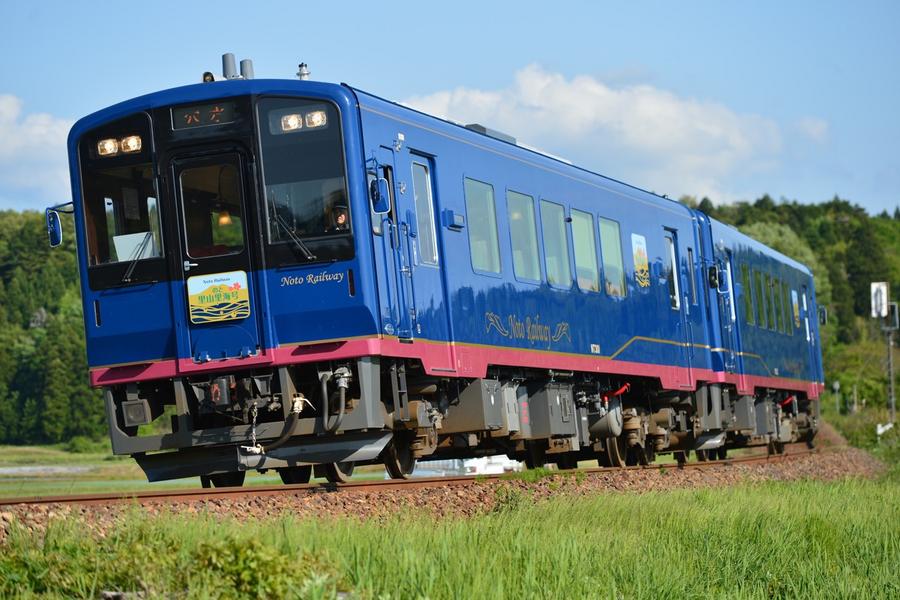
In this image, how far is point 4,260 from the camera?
89.8 meters

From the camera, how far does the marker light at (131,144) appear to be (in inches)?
492

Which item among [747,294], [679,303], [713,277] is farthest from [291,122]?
[747,294]

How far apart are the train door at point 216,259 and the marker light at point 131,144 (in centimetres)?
40

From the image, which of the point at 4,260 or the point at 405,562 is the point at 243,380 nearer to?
the point at 405,562

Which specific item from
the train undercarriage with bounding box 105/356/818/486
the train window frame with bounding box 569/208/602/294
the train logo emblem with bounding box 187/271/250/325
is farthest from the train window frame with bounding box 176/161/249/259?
the train window frame with bounding box 569/208/602/294

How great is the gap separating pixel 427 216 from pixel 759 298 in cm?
1325

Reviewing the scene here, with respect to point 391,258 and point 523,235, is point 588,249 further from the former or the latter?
point 391,258

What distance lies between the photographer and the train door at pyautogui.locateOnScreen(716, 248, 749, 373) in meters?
22.2

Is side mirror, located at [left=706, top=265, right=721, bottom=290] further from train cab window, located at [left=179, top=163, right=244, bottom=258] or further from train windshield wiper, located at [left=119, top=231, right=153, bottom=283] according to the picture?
train windshield wiper, located at [left=119, top=231, right=153, bottom=283]

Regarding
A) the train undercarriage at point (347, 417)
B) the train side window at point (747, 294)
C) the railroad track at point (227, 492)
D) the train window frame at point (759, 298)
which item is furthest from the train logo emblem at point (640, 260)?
the train window frame at point (759, 298)

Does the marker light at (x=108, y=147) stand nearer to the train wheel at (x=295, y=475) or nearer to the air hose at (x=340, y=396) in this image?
the air hose at (x=340, y=396)

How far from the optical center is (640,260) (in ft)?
61.5

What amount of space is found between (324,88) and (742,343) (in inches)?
505

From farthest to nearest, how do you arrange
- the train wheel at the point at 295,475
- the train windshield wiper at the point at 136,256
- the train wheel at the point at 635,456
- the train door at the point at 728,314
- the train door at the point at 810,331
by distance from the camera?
the train door at the point at 810,331 → the train door at the point at 728,314 → the train wheel at the point at 635,456 → the train wheel at the point at 295,475 → the train windshield wiper at the point at 136,256
